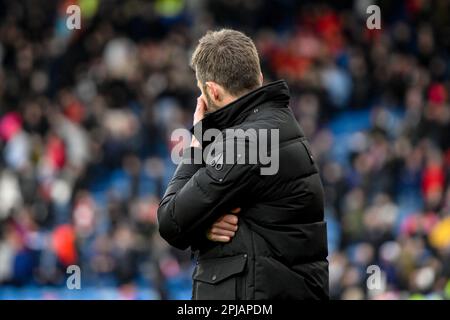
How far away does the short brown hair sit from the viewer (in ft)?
12.9

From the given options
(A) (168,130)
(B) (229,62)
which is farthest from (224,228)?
(A) (168,130)

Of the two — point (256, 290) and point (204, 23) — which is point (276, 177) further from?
point (204, 23)

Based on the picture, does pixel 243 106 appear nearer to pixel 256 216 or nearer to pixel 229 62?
pixel 229 62

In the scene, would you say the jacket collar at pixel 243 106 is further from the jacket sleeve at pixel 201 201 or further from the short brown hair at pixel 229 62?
the jacket sleeve at pixel 201 201

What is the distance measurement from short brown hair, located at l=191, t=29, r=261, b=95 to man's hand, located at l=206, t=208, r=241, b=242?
1.55 feet

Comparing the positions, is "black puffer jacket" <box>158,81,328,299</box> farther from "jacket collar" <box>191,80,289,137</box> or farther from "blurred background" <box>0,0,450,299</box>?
"blurred background" <box>0,0,450,299</box>

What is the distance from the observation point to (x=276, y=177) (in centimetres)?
390

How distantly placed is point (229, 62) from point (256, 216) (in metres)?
0.57

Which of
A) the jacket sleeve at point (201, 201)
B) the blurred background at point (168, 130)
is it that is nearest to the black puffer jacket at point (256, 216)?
the jacket sleeve at point (201, 201)

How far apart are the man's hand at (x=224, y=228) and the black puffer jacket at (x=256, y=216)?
2 cm

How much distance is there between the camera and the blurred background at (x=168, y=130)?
13.2 m
